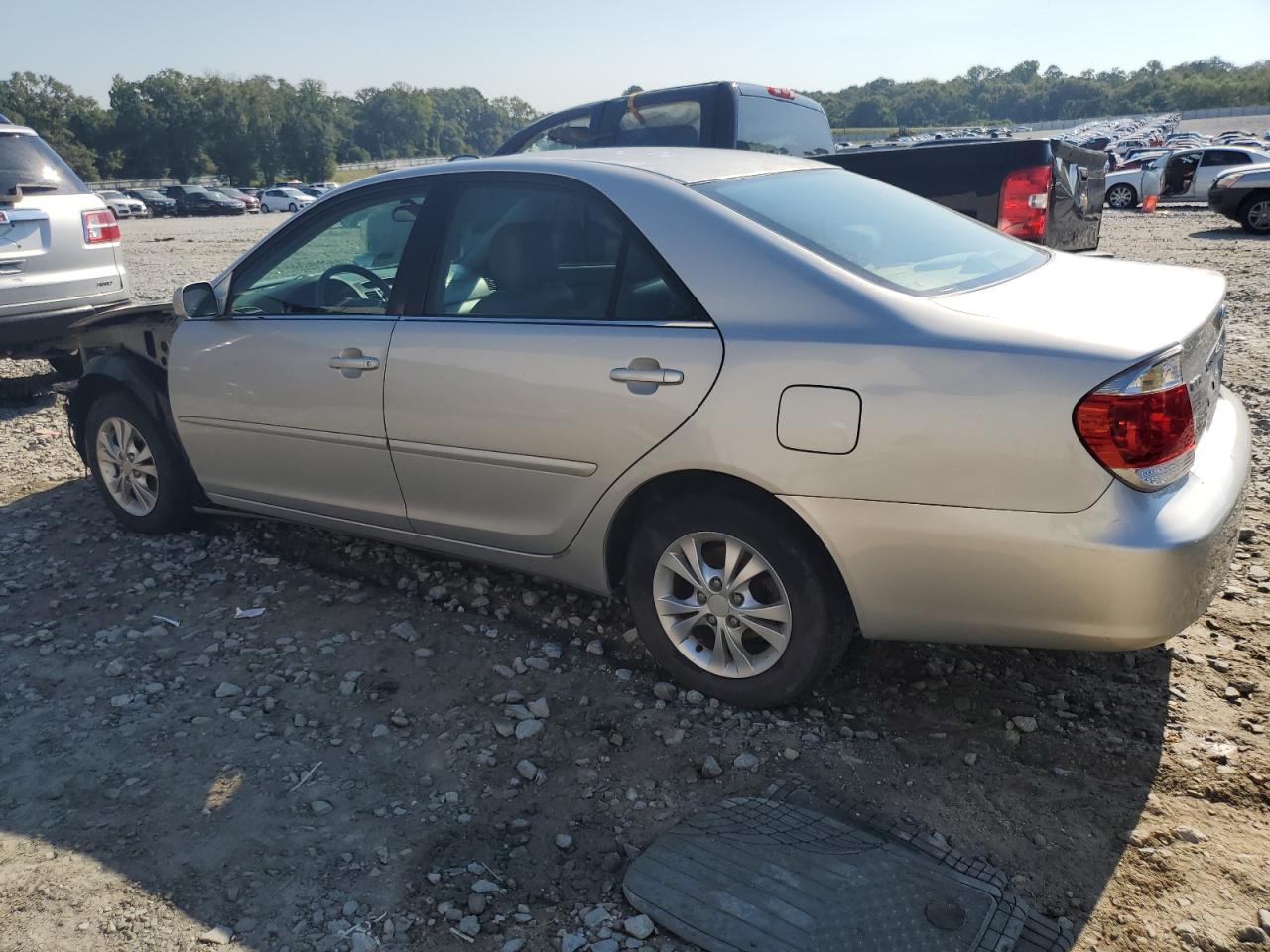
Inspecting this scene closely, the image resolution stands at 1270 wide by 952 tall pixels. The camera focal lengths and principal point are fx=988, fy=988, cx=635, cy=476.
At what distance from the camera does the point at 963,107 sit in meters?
149

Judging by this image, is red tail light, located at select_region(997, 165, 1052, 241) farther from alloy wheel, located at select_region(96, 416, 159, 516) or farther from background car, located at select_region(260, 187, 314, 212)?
background car, located at select_region(260, 187, 314, 212)

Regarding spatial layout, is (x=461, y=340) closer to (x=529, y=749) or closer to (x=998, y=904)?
(x=529, y=749)

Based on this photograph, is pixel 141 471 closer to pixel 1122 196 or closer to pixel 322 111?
pixel 1122 196

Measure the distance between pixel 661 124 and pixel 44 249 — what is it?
4.63 meters

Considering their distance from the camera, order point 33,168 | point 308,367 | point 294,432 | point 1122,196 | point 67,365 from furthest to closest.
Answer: point 1122,196 → point 67,365 → point 33,168 → point 294,432 → point 308,367

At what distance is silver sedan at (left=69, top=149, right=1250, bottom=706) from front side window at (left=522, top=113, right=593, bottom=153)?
4218mm

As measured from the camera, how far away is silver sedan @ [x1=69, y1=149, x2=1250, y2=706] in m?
2.49

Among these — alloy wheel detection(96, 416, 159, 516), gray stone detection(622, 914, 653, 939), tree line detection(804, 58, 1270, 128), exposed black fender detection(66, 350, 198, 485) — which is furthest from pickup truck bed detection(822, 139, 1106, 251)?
tree line detection(804, 58, 1270, 128)

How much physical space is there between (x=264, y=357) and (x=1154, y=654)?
11.5 ft

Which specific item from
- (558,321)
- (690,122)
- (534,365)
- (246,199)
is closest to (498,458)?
(534,365)

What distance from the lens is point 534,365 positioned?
323 centimetres

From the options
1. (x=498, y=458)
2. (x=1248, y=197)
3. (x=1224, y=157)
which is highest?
(x=1224, y=157)

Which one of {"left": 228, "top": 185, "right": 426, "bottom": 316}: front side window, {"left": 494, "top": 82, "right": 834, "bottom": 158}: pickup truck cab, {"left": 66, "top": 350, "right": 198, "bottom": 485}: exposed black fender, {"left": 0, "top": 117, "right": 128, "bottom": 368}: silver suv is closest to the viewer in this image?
{"left": 228, "top": 185, "right": 426, "bottom": 316}: front side window

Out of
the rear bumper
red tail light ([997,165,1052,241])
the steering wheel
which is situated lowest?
the rear bumper
